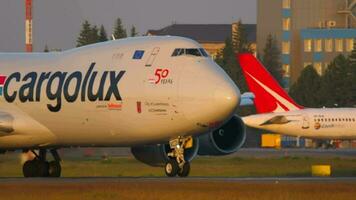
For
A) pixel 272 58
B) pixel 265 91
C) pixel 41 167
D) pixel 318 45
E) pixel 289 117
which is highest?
pixel 318 45

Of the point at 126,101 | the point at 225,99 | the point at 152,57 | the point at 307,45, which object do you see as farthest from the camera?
the point at 307,45

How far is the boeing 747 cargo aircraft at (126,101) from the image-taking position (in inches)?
1471

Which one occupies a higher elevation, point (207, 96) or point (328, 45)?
point (328, 45)

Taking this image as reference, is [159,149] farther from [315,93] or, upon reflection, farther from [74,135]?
[315,93]

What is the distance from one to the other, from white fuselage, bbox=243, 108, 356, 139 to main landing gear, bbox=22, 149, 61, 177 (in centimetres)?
5843

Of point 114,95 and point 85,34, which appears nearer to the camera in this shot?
point 114,95

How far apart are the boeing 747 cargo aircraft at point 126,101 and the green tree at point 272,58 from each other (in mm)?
134713

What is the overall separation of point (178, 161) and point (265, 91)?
2431 inches

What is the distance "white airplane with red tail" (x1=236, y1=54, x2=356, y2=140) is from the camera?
99938mm

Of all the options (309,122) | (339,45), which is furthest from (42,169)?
(339,45)

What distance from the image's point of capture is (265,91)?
98.9 m

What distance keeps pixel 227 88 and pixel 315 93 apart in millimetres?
115626

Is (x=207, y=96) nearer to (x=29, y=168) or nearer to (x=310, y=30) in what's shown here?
(x=29, y=168)

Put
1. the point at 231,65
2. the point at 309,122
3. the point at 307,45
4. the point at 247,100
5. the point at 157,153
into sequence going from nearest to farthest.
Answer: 1. the point at 157,153
2. the point at 247,100
3. the point at 309,122
4. the point at 231,65
5. the point at 307,45
